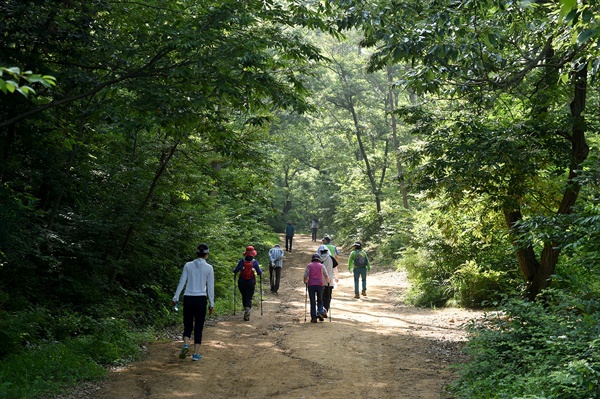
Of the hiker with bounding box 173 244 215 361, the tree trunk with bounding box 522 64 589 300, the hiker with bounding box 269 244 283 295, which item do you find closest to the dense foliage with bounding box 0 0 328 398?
the hiker with bounding box 173 244 215 361

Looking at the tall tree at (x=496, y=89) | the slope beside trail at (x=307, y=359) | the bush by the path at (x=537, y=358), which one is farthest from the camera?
the tall tree at (x=496, y=89)

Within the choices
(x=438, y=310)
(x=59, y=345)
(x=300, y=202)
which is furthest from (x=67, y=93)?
(x=300, y=202)

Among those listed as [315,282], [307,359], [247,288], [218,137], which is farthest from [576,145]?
[247,288]

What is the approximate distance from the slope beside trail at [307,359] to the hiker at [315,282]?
0.32m

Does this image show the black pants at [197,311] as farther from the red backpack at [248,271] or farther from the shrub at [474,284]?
the shrub at [474,284]

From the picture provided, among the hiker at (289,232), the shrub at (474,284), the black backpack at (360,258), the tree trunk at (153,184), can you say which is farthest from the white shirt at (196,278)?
the hiker at (289,232)

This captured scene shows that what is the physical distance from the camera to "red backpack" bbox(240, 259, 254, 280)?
44.4ft

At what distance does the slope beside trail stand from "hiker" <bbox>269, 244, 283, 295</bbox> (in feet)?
9.67

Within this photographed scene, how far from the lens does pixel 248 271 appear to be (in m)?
13.6

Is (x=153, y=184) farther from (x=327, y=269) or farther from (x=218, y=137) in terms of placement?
(x=327, y=269)

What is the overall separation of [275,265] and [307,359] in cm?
980

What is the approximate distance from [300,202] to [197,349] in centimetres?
4724

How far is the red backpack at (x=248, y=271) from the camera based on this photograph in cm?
1353

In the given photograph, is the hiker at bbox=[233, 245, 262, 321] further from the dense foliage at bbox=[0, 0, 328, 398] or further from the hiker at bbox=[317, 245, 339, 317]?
the hiker at bbox=[317, 245, 339, 317]
